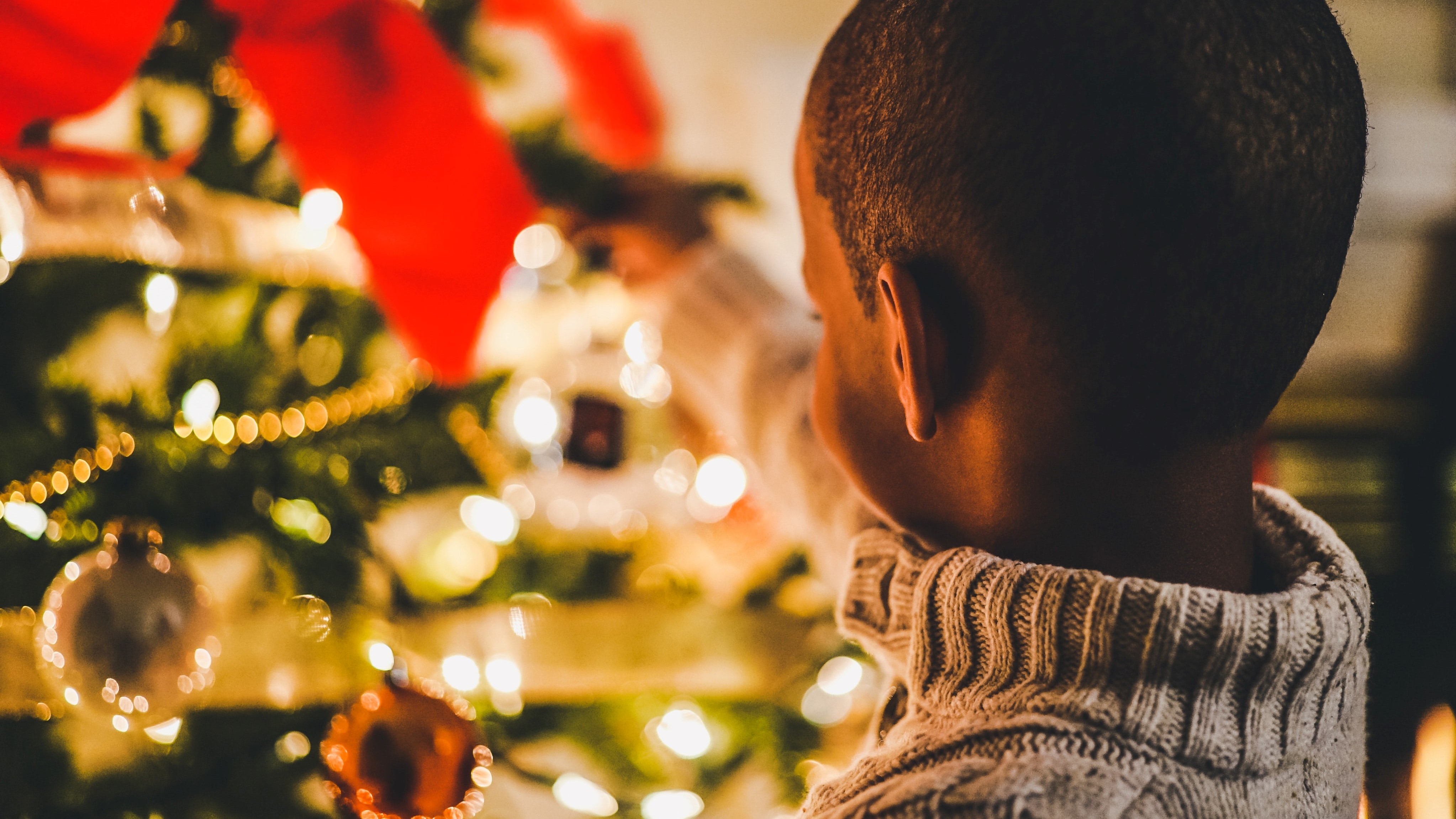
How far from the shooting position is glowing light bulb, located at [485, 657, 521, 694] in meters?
0.67

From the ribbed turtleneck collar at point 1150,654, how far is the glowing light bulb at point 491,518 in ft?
1.36

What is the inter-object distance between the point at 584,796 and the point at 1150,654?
0.47m

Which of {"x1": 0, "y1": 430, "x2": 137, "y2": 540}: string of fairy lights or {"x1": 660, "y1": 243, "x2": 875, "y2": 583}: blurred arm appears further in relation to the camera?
{"x1": 660, "y1": 243, "x2": 875, "y2": 583}: blurred arm

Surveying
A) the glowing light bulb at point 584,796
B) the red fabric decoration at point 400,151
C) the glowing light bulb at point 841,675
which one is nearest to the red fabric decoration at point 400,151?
the red fabric decoration at point 400,151

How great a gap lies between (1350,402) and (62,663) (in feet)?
6.90

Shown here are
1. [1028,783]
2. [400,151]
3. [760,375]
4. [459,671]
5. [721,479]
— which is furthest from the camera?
[721,479]

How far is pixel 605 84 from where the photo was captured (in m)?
0.91

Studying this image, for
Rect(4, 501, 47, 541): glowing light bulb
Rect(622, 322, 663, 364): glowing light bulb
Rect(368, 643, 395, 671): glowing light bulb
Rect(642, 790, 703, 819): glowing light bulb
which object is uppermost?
Rect(622, 322, 663, 364): glowing light bulb

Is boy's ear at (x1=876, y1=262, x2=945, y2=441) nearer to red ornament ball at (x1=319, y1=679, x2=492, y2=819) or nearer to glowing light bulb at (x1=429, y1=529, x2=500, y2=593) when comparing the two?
red ornament ball at (x1=319, y1=679, x2=492, y2=819)

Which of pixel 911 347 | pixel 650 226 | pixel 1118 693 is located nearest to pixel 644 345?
pixel 650 226

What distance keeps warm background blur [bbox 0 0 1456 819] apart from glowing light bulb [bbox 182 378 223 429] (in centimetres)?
1

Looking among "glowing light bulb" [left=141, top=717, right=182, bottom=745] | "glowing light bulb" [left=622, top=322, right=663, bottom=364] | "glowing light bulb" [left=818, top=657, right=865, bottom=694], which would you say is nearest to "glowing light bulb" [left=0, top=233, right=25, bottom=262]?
"glowing light bulb" [left=141, top=717, right=182, bottom=745]

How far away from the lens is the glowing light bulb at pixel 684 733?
2.52 feet

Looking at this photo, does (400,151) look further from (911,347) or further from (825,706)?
(825,706)
